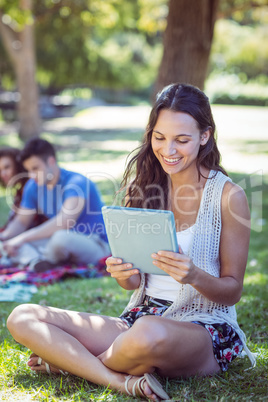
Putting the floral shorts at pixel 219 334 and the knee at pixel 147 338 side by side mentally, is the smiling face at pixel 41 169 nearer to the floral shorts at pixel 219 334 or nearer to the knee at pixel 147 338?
the floral shorts at pixel 219 334

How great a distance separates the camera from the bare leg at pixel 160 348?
2.39 m

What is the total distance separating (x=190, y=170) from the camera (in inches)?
116

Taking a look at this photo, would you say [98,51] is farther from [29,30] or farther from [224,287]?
[224,287]

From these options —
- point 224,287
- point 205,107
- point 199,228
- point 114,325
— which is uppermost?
point 205,107

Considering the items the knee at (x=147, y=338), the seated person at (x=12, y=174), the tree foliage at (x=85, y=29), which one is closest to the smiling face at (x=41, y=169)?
the seated person at (x=12, y=174)

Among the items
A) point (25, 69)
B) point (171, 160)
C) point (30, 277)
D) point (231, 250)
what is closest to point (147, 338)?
point (231, 250)

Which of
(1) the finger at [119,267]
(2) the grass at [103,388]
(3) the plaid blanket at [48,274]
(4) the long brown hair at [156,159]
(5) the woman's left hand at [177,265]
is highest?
(4) the long brown hair at [156,159]

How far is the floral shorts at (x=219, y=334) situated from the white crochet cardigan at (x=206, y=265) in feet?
0.10

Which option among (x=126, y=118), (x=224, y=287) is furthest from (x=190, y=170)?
(x=126, y=118)

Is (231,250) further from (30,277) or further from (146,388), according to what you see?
(30,277)

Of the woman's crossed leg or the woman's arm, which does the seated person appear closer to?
the woman's crossed leg

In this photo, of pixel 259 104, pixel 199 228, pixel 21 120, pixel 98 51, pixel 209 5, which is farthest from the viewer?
pixel 259 104

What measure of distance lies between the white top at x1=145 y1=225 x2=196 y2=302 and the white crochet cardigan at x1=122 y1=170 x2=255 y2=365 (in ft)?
0.17

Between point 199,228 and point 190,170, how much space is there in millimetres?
356
